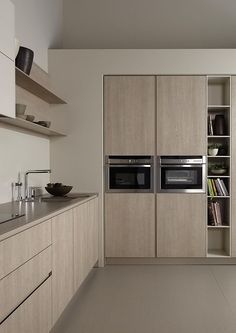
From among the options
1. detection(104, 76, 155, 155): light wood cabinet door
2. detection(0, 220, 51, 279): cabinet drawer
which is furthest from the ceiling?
detection(0, 220, 51, 279): cabinet drawer

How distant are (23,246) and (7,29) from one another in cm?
140

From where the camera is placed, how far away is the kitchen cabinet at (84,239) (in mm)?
3545

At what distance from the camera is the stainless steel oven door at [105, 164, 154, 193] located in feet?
16.1

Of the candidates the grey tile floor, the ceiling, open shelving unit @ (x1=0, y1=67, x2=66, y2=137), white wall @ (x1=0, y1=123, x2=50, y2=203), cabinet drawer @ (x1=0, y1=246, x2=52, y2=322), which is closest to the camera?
cabinet drawer @ (x1=0, y1=246, x2=52, y2=322)

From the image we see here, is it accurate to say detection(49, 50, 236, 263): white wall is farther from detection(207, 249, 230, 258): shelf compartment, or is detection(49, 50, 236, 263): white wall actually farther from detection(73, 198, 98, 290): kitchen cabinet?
detection(207, 249, 230, 258): shelf compartment

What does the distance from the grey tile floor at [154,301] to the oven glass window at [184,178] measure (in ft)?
3.03

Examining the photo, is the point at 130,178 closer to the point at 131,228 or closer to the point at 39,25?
the point at 131,228

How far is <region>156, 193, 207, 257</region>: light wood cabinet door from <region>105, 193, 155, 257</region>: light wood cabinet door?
0.10 m

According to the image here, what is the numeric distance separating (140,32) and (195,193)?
228 centimetres

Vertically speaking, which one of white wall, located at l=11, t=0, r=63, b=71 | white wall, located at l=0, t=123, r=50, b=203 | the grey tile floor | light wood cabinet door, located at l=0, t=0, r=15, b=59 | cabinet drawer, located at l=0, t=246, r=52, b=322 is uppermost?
white wall, located at l=11, t=0, r=63, b=71

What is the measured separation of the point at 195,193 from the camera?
16.0 feet

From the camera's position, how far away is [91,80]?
4910 mm

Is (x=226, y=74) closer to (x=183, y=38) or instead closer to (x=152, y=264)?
(x=183, y=38)

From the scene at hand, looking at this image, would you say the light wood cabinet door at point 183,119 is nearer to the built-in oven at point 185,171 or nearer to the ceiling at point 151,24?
the built-in oven at point 185,171
